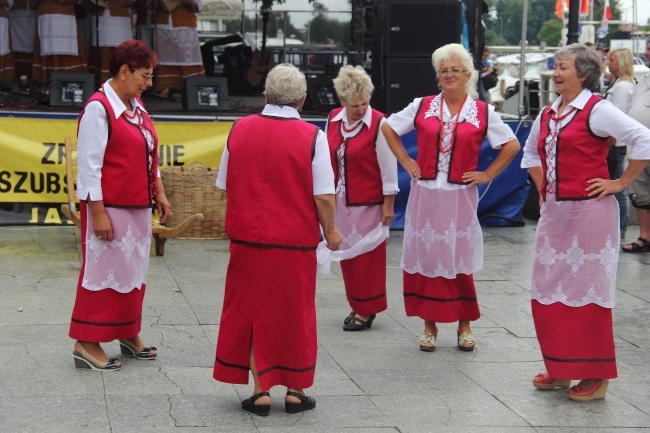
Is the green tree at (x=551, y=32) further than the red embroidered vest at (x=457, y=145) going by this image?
Yes

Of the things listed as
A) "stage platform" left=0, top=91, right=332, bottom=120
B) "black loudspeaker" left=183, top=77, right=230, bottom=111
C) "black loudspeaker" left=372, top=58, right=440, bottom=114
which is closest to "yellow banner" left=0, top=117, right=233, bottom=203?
"stage platform" left=0, top=91, right=332, bottom=120

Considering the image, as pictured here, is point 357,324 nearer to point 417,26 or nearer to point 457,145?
point 457,145

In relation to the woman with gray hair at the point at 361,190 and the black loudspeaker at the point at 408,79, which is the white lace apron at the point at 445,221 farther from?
the black loudspeaker at the point at 408,79

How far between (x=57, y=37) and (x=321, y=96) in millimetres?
3455

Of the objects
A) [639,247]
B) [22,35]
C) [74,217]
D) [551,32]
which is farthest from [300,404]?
[551,32]

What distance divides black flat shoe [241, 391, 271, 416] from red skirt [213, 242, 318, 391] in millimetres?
56

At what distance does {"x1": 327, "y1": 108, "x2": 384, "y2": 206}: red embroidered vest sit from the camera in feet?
22.7

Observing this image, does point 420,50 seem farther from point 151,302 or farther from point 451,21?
point 151,302

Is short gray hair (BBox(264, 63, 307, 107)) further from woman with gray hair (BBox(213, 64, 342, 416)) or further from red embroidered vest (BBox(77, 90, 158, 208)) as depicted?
red embroidered vest (BBox(77, 90, 158, 208))

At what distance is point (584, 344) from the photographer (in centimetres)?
562

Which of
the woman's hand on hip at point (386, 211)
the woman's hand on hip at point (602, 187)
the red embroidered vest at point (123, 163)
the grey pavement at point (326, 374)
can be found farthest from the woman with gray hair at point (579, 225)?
the red embroidered vest at point (123, 163)

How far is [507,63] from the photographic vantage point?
122 feet

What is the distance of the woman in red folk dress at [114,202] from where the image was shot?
5.63 metres

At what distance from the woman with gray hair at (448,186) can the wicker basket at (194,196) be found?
369cm
